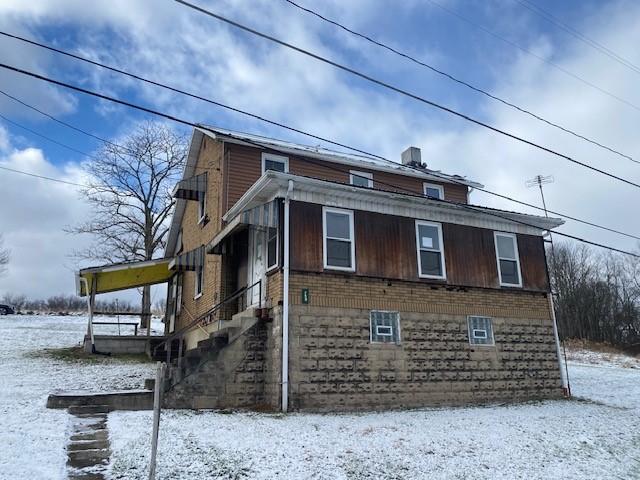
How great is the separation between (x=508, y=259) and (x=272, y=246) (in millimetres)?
7335

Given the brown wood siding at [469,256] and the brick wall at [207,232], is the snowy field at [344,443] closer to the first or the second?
the brown wood siding at [469,256]

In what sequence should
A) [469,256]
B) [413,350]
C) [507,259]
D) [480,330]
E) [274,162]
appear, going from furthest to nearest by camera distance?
[274,162] < [507,259] < [469,256] < [480,330] < [413,350]

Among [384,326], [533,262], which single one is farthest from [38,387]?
[533,262]

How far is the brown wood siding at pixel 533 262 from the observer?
51.9 ft

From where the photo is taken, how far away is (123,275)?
63.9ft

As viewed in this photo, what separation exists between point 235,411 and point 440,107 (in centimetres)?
729

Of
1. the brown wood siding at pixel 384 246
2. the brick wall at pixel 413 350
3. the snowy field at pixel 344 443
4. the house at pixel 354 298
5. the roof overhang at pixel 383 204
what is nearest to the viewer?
the snowy field at pixel 344 443

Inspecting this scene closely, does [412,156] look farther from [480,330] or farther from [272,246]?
[272,246]

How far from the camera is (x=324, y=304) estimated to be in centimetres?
1217

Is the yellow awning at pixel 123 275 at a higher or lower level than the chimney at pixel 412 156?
lower

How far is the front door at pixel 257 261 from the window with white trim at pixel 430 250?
4.16 m

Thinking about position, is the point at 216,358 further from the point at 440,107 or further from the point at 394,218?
the point at 440,107

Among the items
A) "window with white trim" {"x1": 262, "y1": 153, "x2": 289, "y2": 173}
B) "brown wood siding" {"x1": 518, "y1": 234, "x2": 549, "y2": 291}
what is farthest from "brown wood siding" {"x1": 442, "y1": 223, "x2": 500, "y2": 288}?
"window with white trim" {"x1": 262, "y1": 153, "x2": 289, "y2": 173}

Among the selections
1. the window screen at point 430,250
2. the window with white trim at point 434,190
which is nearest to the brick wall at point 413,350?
the window screen at point 430,250
